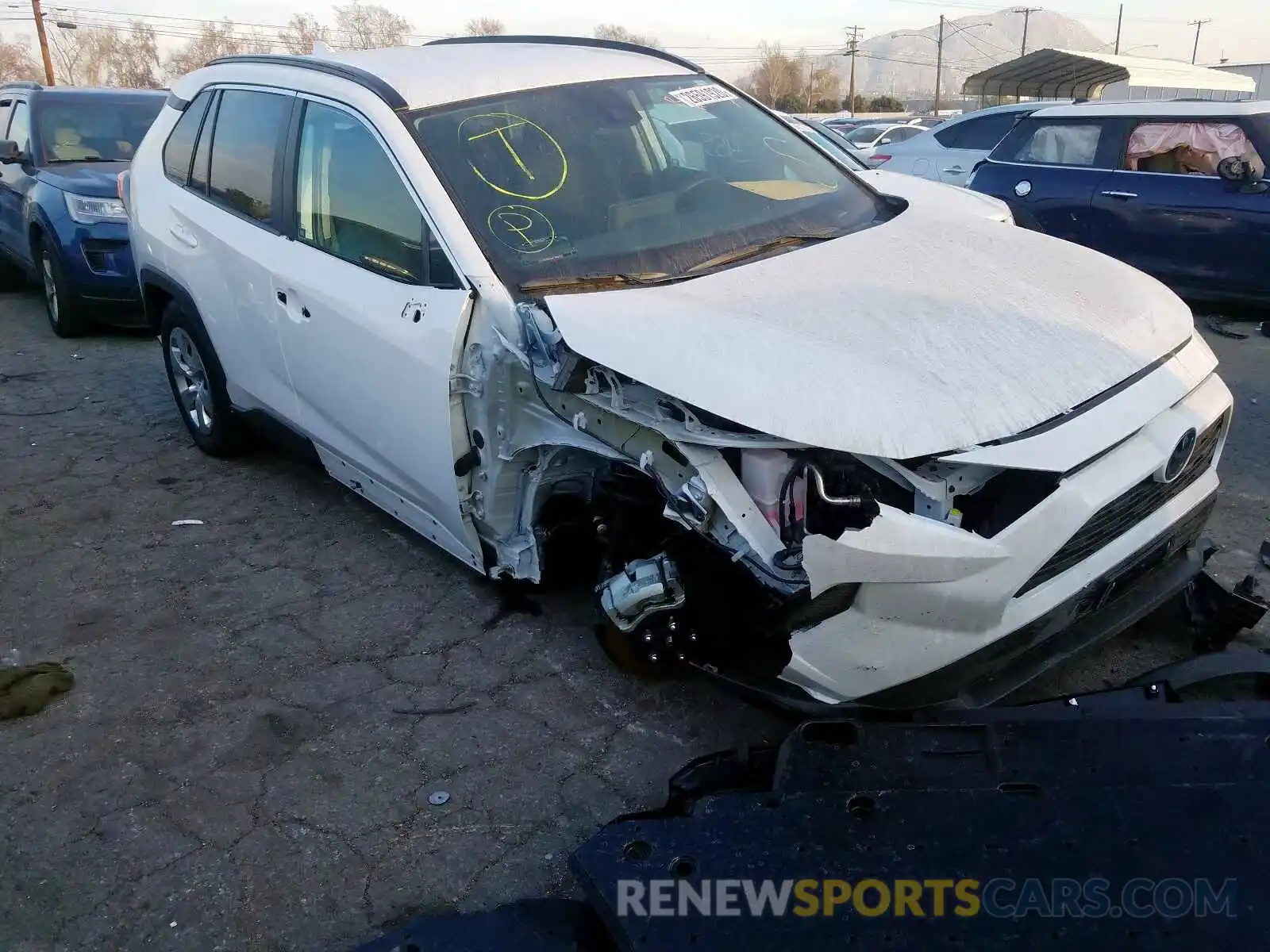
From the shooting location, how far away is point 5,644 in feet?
11.8

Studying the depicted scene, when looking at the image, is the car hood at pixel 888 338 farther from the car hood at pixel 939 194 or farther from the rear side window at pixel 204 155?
the rear side window at pixel 204 155

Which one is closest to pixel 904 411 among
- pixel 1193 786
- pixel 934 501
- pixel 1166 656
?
pixel 934 501

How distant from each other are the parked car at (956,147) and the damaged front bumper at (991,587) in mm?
7541

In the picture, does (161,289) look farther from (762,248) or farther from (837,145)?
(837,145)

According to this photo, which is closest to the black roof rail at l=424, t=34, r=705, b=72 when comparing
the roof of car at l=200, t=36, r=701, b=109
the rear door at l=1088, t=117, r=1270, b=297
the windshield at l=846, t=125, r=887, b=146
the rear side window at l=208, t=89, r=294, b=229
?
the roof of car at l=200, t=36, r=701, b=109

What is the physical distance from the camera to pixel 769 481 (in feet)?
7.84

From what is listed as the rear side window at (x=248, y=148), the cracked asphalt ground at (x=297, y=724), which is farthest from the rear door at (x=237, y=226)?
the cracked asphalt ground at (x=297, y=724)

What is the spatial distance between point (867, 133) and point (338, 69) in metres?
21.8

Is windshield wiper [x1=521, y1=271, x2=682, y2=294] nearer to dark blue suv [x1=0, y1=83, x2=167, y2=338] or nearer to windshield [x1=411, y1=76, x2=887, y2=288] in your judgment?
windshield [x1=411, y1=76, x2=887, y2=288]

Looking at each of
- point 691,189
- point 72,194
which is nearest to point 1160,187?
point 691,189

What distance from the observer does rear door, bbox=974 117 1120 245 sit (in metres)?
7.43

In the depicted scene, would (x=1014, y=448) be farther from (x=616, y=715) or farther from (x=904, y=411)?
(x=616, y=715)

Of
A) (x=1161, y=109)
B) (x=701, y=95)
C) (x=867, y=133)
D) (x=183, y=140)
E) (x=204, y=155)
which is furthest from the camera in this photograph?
(x=867, y=133)

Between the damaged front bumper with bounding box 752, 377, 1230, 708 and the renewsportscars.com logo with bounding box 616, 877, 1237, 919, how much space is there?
0.55 meters
